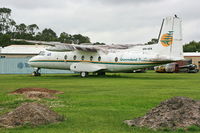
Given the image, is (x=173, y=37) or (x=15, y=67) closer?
(x=173, y=37)

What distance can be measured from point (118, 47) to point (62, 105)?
35.1 metres

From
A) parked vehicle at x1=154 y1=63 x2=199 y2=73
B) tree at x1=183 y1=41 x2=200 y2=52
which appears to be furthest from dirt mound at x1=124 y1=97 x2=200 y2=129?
tree at x1=183 y1=41 x2=200 y2=52

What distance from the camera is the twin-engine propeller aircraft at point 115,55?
128 feet

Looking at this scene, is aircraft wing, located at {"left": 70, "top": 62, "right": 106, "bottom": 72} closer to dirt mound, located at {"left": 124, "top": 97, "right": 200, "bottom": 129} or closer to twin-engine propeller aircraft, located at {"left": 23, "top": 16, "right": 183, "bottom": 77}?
twin-engine propeller aircraft, located at {"left": 23, "top": 16, "right": 183, "bottom": 77}

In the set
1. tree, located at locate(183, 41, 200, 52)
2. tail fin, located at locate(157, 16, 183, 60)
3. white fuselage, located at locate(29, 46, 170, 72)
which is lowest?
white fuselage, located at locate(29, 46, 170, 72)

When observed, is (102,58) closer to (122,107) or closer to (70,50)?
(70,50)

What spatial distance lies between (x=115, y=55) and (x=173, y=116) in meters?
32.6

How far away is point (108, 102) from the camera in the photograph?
645 inches

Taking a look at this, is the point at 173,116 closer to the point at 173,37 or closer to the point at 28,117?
the point at 28,117

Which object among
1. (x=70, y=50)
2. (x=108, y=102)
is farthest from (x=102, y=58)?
(x=108, y=102)

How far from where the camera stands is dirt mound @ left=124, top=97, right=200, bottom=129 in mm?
9658

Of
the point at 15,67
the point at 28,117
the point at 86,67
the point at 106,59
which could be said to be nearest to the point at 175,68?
the point at 106,59

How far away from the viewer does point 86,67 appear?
144 feet

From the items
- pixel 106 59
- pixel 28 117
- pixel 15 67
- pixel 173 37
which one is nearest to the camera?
pixel 28 117
